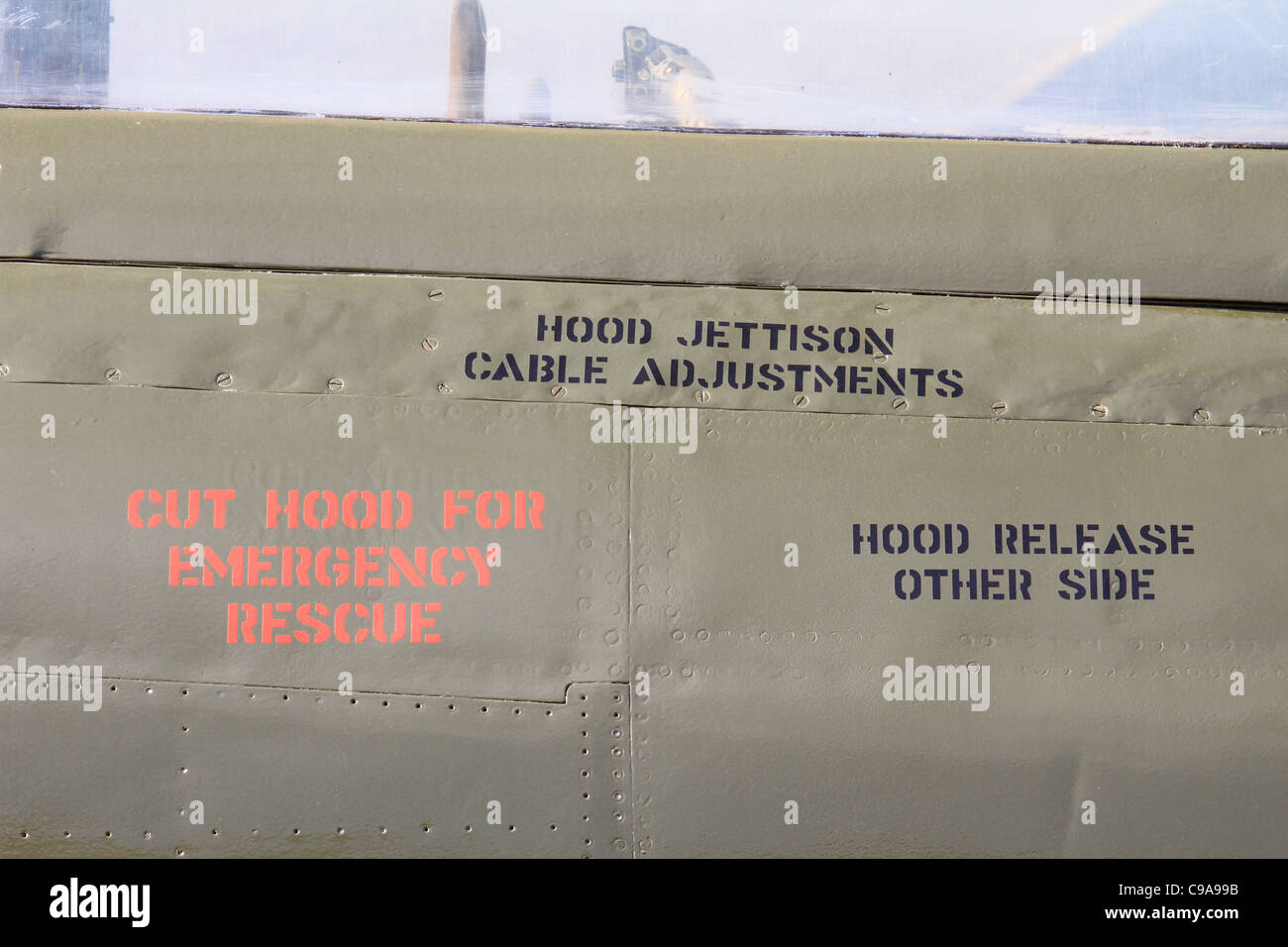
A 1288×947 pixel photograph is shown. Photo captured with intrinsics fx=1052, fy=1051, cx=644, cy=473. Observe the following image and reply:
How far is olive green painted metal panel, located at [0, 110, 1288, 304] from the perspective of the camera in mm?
2625

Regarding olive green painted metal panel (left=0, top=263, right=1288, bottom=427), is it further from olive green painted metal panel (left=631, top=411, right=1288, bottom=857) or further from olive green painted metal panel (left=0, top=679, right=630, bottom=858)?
olive green painted metal panel (left=0, top=679, right=630, bottom=858)

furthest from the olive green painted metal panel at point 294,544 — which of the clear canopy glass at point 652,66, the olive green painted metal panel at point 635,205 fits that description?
the clear canopy glass at point 652,66

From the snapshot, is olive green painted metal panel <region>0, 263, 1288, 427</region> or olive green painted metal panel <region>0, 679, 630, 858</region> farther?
olive green painted metal panel <region>0, 263, 1288, 427</region>

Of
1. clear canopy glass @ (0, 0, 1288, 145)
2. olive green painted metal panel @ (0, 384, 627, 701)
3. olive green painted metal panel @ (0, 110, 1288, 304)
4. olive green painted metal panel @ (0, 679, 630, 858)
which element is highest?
clear canopy glass @ (0, 0, 1288, 145)

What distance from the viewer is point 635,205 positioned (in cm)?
267

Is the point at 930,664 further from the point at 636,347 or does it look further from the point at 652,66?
the point at 652,66

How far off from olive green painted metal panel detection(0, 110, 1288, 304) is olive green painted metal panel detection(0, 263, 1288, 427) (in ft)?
0.26

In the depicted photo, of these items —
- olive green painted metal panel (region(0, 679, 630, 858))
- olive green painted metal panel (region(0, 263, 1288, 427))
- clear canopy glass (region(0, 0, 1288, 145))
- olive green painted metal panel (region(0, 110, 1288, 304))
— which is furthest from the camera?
clear canopy glass (region(0, 0, 1288, 145))

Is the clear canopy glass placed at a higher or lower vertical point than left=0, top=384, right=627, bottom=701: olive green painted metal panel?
higher

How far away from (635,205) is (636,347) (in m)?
0.40

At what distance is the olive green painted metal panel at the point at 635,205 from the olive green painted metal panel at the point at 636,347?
0.08 meters

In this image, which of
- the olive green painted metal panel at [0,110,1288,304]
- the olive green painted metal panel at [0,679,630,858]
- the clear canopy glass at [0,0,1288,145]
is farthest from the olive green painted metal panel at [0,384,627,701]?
the clear canopy glass at [0,0,1288,145]

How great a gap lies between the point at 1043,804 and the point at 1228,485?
870mm

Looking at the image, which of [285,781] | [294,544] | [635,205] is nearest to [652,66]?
[635,205]
